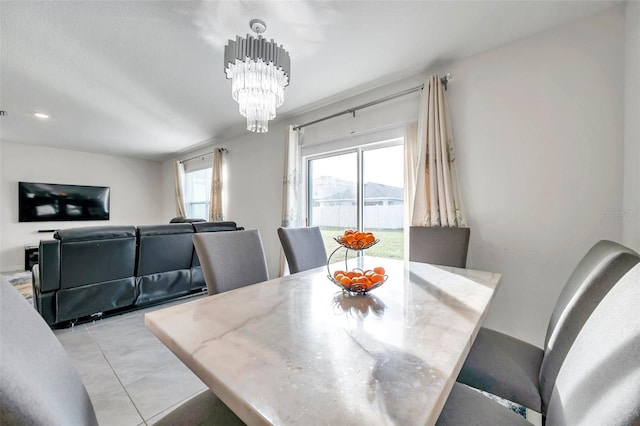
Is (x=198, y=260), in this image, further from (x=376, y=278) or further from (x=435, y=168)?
(x=435, y=168)

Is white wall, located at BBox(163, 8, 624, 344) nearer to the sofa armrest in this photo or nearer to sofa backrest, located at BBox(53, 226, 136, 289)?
sofa backrest, located at BBox(53, 226, 136, 289)

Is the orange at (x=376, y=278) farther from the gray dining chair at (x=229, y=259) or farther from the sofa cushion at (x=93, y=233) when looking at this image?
the sofa cushion at (x=93, y=233)

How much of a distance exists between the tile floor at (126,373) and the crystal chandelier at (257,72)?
5.72 ft

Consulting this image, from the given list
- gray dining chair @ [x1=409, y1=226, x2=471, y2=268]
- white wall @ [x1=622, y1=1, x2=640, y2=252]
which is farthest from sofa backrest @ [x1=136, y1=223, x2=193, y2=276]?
white wall @ [x1=622, y1=1, x2=640, y2=252]

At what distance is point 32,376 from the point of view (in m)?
0.38

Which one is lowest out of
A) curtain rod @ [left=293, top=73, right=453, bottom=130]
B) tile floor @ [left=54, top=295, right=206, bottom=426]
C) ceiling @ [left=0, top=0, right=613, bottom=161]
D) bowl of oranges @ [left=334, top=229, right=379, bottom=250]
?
tile floor @ [left=54, top=295, right=206, bottom=426]

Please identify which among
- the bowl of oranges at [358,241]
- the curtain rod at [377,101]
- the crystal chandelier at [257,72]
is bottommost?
the bowl of oranges at [358,241]

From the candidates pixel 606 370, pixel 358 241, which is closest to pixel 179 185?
pixel 358 241

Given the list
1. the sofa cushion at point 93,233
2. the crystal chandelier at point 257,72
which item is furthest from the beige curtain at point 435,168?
the sofa cushion at point 93,233

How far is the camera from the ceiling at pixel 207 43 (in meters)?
1.58

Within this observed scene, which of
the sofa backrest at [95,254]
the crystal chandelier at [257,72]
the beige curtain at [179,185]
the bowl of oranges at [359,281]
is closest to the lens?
the bowl of oranges at [359,281]

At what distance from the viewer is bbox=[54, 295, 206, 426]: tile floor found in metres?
1.33

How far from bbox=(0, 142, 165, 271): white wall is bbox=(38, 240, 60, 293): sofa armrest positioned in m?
4.11

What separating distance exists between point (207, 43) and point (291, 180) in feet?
5.38
